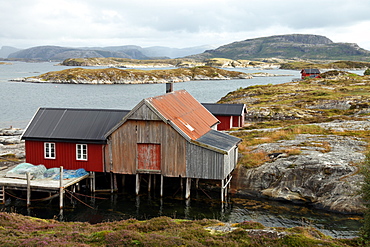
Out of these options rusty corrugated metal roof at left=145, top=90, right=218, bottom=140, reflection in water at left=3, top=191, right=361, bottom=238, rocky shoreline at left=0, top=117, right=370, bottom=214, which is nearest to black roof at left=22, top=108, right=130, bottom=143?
rusty corrugated metal roof at left=145, top=90, right=218, bottom=140

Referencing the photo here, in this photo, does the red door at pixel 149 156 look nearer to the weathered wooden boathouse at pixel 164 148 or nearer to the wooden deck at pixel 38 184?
the weathered wooden boathouse at pixel 164 148

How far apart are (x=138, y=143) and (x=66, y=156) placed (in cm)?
794

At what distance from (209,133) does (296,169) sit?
9200mm

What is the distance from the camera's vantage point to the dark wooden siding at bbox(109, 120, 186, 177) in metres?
34.0

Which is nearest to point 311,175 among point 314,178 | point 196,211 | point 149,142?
point 314,178

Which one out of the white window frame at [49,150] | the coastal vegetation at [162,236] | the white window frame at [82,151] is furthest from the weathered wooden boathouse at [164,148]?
the coastal vegetation at [162,236]

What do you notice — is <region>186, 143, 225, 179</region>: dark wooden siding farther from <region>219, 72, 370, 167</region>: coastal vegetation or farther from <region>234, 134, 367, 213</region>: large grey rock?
<region>219, 72, 370, 167</region>: coastal vegetation

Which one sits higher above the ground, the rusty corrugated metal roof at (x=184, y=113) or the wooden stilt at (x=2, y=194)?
the rusty corrugated metal roof at (x=184, y=113)

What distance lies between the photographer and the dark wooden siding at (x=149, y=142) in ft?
112

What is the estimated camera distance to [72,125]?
38.3 meters

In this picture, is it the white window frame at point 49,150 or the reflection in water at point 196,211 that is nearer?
the reflection in water at point 196,211

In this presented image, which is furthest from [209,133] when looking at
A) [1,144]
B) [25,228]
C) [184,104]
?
[1,144]

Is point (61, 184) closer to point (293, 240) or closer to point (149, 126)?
point (149, 126)

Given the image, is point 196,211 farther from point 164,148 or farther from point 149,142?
point 149,142
